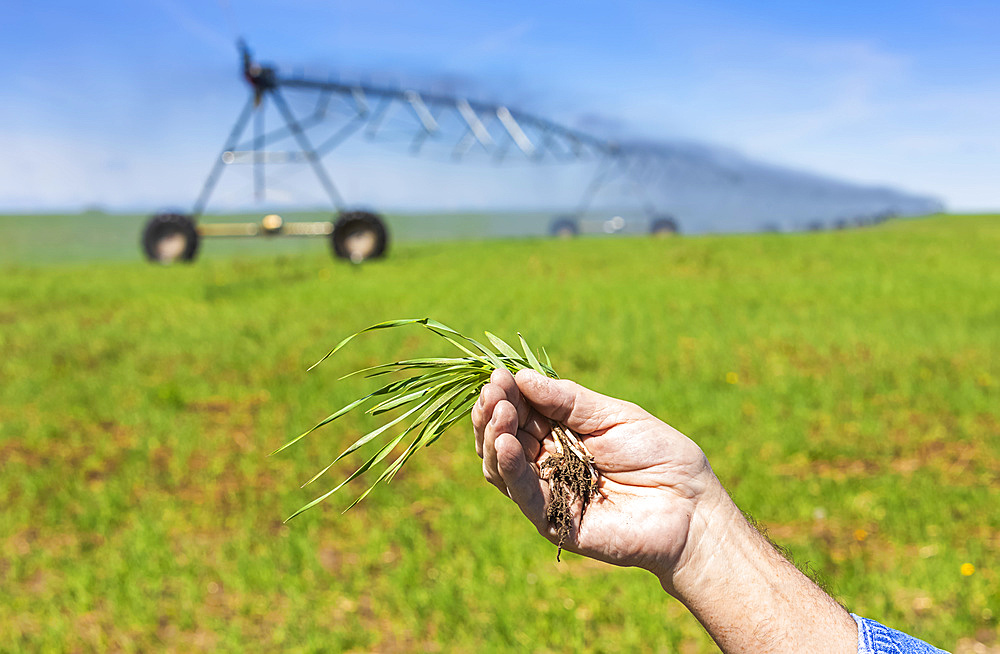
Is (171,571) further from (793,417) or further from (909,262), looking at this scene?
(909,262)

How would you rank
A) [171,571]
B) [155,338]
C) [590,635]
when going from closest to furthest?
[590,635] < [171,571] < [155,338]

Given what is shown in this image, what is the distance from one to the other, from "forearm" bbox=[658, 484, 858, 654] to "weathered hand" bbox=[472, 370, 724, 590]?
0.03 metres

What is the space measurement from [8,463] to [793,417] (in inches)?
240

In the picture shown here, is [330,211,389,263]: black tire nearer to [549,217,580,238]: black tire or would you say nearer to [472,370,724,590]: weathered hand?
[472,370,724,590]: weathered hand

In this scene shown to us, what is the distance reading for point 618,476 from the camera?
1740 mm

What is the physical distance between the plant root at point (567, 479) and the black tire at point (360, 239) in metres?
14.5

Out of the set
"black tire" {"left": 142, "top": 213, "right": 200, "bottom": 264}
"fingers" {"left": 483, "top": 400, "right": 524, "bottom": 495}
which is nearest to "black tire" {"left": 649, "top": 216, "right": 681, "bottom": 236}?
"black tire" {"left": 142, "top": 213, "right": 200, "bottom": 264}

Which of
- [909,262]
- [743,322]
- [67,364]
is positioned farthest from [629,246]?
[67,364]

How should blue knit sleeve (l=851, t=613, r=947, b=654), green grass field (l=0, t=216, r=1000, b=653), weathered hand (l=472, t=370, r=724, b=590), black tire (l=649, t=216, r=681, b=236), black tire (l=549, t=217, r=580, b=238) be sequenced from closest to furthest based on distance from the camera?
1. blue knit sleeve (l=851, t=613, r=947, b=654)
2. weathered hand (l=472, t=370, r=724, b=590)
3. green grass field (l=0, t=216, r=1000, b=653)
4. black tire (l=649, t=216, r=681, b=236)
5. black tire (l=549, t=217, r=580, b=238)

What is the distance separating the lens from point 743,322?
8.80 metres

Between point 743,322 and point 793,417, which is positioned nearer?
point 793,417

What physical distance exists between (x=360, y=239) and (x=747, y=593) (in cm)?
1499

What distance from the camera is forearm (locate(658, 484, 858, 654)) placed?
1529 mm

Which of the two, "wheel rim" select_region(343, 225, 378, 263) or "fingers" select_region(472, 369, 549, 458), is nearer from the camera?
"fingers" select_region(472, 369, 549, 458)
